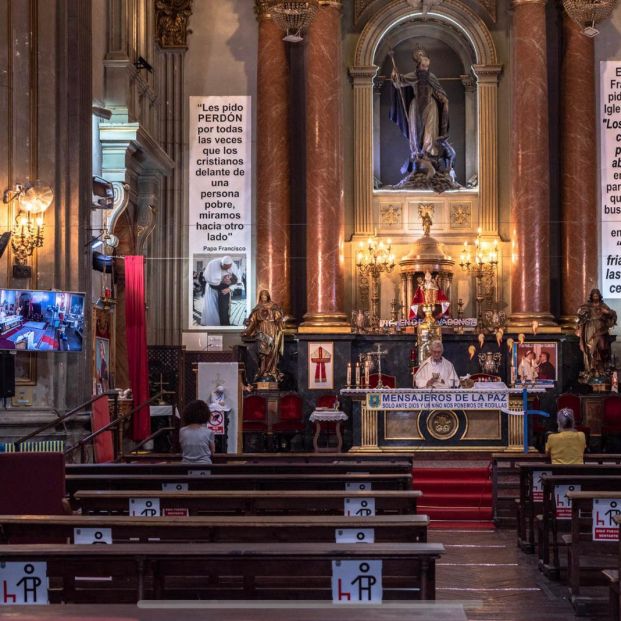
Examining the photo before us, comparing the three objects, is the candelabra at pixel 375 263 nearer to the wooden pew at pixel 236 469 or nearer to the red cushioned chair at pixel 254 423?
the red cushioned chair at pixel 254 423

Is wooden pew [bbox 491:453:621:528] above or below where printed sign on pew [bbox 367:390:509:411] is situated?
below

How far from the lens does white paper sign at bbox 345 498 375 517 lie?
7.54 metres

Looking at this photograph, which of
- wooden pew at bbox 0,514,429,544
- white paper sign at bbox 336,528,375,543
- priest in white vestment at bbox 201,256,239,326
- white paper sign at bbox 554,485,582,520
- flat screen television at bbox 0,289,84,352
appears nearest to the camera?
wooden pew at bbox 0,514,429,544

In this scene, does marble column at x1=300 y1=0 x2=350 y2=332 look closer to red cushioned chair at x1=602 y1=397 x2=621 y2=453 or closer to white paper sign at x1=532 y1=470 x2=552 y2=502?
→ red cushioned chair at x1=602 y1=397 x2=621 y2=453

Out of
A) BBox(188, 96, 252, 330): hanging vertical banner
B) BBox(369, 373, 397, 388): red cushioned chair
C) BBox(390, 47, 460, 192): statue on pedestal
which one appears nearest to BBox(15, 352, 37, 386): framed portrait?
BBox(369, 373, 397, 388): red cushioned chair

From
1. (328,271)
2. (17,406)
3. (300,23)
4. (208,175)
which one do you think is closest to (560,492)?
(17,406)

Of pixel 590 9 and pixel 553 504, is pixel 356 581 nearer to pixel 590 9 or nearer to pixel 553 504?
pixel 553 504

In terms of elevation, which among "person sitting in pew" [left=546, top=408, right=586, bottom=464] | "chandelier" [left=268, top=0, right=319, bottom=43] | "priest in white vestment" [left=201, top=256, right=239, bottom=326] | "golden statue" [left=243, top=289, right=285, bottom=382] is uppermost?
"chandelier" [left=268, top=0, right=319, bottom=43]

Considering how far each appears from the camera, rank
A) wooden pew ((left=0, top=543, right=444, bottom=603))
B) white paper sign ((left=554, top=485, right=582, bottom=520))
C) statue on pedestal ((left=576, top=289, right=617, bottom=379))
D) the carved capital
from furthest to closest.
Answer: the carved capital, statue on pedestal ((left=576, top=289, right=617, bottom=379)), white paper sign ((left=554, top=485, right=582, bottom=520)), wooden pew ((left=0, top=543, right=444, bottom=603))

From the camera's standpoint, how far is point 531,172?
2014 centimetres

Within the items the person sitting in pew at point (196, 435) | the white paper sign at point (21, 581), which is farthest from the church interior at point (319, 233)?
the white paper sign at point (21, 581)

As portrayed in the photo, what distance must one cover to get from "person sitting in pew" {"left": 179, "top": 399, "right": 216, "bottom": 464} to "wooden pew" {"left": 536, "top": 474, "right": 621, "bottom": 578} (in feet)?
8.99

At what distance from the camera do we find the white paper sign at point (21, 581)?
5.20 m

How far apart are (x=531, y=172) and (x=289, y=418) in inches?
230
